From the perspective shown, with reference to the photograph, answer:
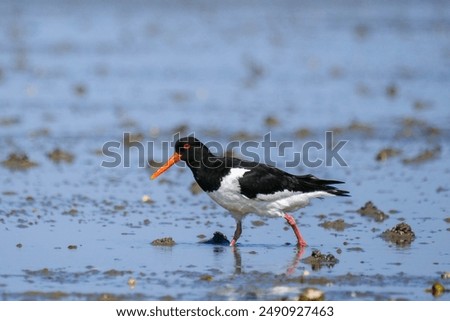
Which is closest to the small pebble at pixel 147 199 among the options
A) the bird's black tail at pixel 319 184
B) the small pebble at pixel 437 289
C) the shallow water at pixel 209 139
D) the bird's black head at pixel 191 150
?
the shallow water at pixel 209 139

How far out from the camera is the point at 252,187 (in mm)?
8727

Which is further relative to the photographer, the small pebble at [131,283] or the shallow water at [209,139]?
the shallow water at [209,139]

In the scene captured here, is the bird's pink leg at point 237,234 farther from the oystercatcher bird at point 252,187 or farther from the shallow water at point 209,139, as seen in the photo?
the shallow water at point 209,139

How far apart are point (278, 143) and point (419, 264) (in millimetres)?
5873

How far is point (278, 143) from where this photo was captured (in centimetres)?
1374

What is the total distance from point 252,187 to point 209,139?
212 inches

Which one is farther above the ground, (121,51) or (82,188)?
(121,51)

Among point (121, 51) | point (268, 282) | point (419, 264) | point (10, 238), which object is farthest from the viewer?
point (121, 51)

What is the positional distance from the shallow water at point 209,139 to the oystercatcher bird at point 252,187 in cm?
33

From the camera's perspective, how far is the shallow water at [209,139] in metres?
7.75

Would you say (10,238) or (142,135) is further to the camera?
(142,135)

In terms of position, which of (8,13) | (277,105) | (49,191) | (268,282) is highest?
(8,13)

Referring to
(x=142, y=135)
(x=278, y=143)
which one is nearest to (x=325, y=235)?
(x=278, y=143)

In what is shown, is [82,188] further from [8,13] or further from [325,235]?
[8,13]
